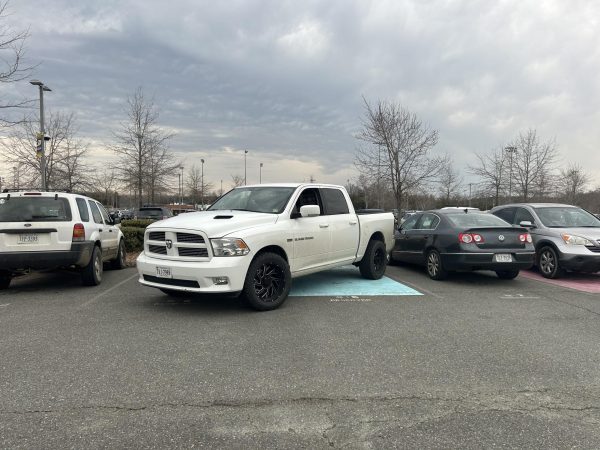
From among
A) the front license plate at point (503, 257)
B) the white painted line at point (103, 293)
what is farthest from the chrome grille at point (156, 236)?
the front license plate at point (503, 257)

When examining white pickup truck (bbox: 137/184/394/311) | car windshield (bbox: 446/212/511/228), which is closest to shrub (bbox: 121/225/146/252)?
white pickup truck (bbox: 137/184/394/311)

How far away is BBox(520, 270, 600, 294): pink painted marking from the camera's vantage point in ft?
27.5

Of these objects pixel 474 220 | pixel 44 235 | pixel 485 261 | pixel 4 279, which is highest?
pixel 474 220

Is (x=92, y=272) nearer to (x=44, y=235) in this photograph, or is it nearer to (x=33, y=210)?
(x=44, y=235)

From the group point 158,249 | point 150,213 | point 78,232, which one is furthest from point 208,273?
point 150,213

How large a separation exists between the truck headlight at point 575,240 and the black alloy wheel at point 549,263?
1.17 ft

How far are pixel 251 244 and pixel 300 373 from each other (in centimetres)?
235

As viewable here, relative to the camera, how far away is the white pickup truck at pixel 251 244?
5.79 meters

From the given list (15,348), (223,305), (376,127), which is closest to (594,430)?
(223,305)

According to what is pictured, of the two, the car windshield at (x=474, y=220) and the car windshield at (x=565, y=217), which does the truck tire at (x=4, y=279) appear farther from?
the car windshield at (x=565, y=217)

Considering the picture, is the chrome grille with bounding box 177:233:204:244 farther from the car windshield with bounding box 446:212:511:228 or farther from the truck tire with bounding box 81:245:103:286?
the car windshield with bounding box 446:212:511:228

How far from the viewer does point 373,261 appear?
29.6ft

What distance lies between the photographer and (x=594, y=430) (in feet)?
9.74

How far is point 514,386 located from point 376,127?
15.7 m
